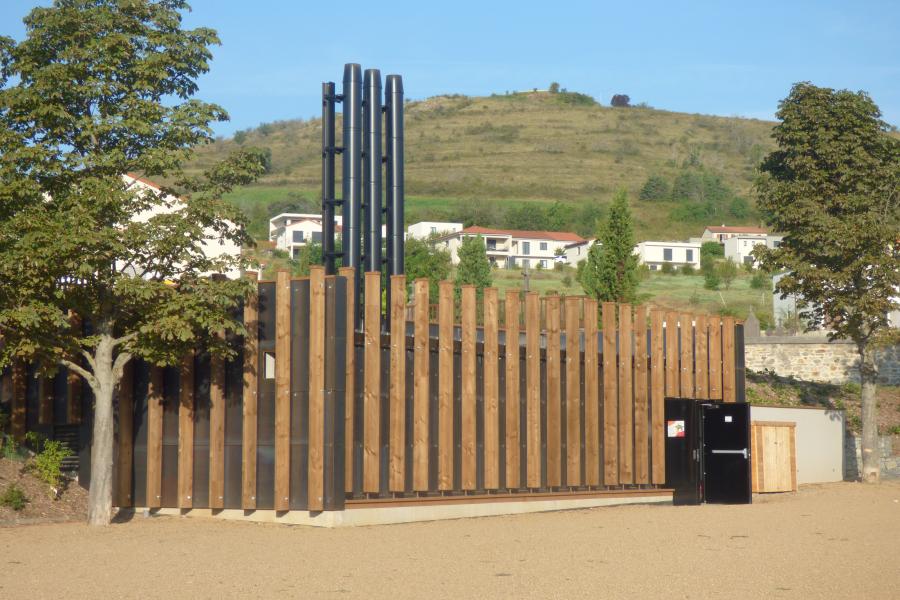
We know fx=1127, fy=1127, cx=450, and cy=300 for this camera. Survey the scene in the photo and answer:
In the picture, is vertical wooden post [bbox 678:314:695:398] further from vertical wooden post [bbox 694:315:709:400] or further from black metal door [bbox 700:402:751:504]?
black metal door [bbox 700:402:751:504]

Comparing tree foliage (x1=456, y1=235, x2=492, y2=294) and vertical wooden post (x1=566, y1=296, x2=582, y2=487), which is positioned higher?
tree foliage (x1=456, y1=235, x2=492, y2=294)

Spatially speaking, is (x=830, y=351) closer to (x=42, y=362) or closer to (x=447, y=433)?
(x=447, y=433)

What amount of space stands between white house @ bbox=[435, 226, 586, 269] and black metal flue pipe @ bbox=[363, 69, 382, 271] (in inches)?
3047

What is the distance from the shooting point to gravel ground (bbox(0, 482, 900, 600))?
495 inches

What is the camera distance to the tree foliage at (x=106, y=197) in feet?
57.8

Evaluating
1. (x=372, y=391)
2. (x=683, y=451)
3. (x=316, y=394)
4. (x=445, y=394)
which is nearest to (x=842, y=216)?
(x=683, y=451)

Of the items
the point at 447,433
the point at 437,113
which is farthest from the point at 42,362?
the point at 437,113

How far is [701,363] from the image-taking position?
89.6 ft

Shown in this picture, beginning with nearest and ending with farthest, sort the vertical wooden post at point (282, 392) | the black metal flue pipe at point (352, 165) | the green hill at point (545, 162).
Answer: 1. the vertical wooden post at point (282, 392)
2. the black metal flue pipe at point (352, 165)
3. the green hill at point (545, 162)

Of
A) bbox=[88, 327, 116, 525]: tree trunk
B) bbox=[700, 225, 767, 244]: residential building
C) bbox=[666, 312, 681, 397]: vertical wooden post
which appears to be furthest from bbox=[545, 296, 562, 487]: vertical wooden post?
bbox=[700, 225, 767, 244]: residential building

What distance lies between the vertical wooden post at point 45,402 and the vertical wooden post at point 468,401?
778 centimetres

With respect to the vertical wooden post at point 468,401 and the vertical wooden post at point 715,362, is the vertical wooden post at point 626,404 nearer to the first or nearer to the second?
the vertical wooden post at point 715,362

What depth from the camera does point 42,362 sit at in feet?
60.5

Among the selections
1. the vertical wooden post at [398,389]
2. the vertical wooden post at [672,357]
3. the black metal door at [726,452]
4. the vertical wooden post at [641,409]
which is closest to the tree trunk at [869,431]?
the black metal door at [726,452]
